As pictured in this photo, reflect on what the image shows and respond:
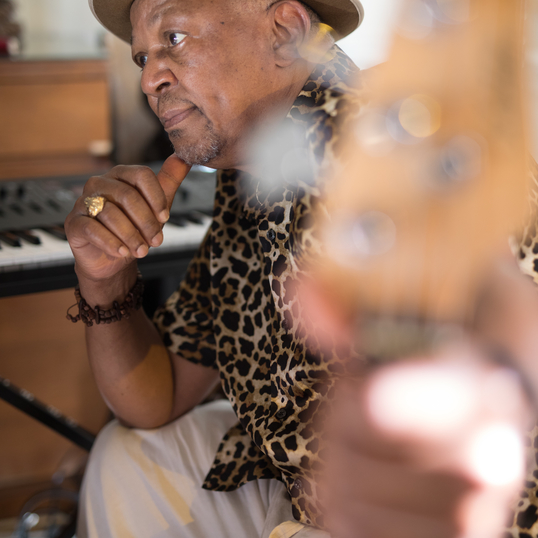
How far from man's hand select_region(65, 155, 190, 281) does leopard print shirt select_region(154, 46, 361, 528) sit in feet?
0.56

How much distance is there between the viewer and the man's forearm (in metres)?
1.04

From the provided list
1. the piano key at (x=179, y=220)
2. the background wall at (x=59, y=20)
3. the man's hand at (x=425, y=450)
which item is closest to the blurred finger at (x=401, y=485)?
the man's hand at (x=425, y=450)

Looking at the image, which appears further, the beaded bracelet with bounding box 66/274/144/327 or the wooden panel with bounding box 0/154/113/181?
the wooden panel with bounding box 0/154/113/181

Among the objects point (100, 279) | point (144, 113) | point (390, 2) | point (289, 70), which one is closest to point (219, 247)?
point (100, 279)

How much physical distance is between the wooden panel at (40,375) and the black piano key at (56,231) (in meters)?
0.71

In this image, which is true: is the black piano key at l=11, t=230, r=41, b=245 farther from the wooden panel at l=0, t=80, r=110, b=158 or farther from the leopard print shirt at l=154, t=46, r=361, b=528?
the wooden panel at l=0, t=80, r=110, b=158

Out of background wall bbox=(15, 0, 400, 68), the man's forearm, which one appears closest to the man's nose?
the man's forearm

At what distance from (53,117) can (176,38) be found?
167 centimetres

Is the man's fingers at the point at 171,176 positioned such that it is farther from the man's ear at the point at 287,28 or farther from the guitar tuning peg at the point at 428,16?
the guitar tuning peg at the point at 428,16

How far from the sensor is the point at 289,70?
0.88 meters

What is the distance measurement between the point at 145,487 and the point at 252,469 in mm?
213

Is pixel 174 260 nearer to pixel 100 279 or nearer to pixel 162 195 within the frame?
pixel 100 279

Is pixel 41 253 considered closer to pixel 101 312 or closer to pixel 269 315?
pixel 101 312

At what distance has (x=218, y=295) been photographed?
43.1 inches
